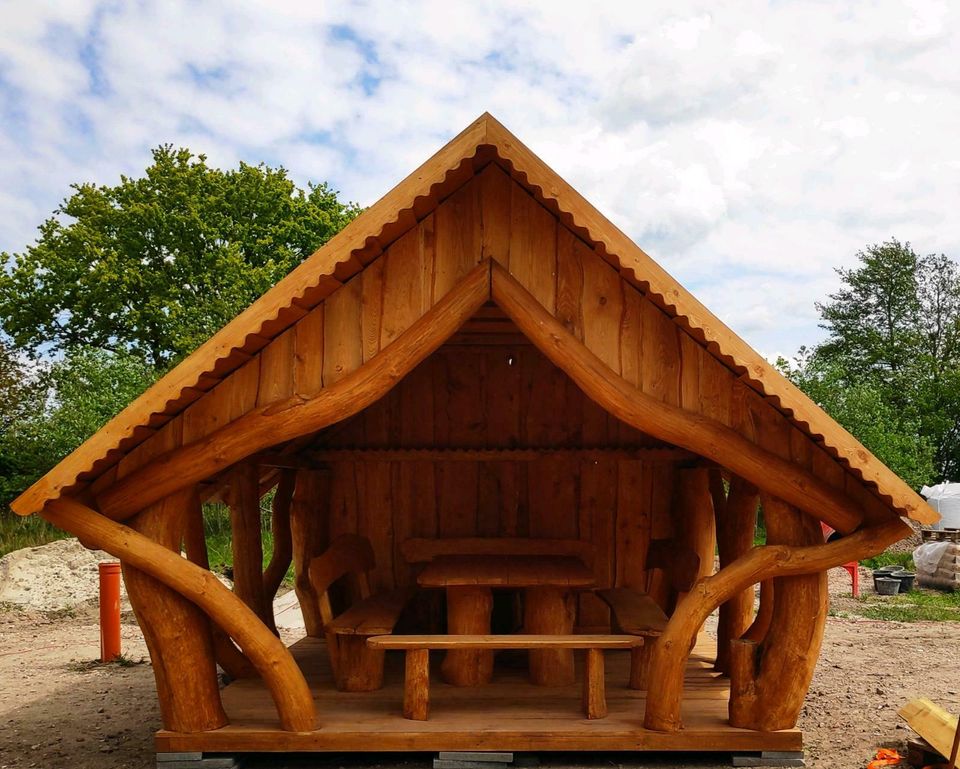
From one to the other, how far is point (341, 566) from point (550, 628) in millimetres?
1827

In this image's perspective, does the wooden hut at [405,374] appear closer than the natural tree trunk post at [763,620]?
Yes

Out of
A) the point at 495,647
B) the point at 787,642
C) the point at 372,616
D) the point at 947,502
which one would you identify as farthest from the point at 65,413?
the point at 947,502

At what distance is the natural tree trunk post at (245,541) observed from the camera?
7.29 m

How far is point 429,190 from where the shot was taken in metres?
4.74

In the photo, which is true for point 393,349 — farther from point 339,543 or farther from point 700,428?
point 339,543

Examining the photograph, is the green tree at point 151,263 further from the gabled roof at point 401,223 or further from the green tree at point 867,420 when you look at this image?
the gabled roof at point 401,223

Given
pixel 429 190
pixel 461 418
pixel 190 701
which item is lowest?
pixel 190 701

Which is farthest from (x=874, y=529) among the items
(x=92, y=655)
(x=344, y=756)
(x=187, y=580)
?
(x=92, y=655)

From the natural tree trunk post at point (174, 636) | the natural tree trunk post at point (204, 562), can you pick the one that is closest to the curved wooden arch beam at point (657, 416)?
the natural tree trunk post at point (174, 636)

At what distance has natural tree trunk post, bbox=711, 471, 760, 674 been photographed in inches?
277

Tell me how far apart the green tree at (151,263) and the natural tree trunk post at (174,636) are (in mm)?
19781

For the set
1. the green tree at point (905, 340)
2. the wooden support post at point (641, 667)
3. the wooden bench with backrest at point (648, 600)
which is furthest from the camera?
the green tree at point (905, 340)

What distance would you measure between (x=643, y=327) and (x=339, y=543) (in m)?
3.58

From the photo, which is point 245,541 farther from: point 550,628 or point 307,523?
point 550,628
